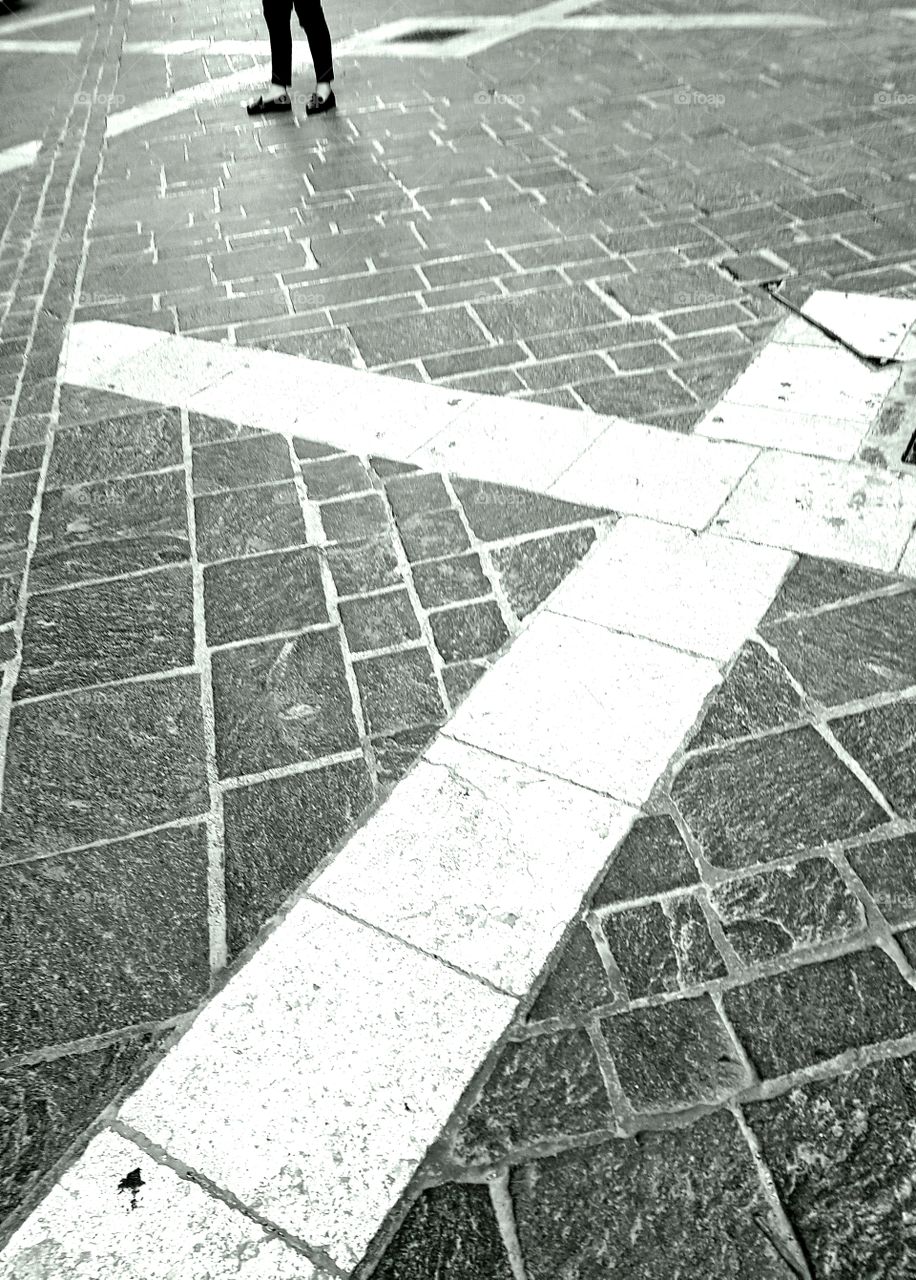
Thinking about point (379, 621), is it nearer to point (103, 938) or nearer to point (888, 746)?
point (103, 938)

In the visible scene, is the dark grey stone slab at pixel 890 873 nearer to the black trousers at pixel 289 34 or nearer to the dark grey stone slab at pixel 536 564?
the dark grey stone slab at pixel 536 564

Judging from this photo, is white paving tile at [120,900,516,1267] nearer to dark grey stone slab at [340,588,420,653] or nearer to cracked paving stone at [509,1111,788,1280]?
cracked paving stone at [509,1111,788,1280]

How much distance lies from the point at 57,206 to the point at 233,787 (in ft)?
18.8

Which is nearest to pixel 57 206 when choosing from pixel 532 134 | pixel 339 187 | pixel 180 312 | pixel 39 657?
pixel 339 187

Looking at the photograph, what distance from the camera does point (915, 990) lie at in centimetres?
204

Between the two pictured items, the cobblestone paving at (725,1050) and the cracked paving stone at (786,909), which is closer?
the cobblestone paving at (725,1050)

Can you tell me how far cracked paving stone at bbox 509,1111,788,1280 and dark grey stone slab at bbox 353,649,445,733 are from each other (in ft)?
4.05

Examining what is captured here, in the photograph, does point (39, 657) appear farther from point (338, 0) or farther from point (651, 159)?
point (338, 0)

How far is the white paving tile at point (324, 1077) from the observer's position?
1.85m

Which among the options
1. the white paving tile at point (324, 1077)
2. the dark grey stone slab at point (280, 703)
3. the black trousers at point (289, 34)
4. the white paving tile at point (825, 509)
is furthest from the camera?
the black trousers at point (289, 34)

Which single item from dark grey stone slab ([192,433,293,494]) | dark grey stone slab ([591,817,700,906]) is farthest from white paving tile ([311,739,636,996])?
dark grey stone slab ([192,433,293,494])

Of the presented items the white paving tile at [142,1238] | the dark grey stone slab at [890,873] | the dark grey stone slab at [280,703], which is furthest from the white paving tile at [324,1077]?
the dark grey stone slab at [890,873]

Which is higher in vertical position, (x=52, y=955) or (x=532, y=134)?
(x=532, y=134)

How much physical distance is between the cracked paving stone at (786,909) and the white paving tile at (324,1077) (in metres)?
0.53
